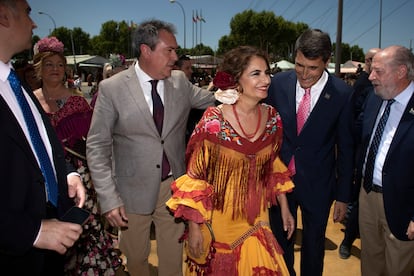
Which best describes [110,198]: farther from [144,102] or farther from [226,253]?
[226,253]

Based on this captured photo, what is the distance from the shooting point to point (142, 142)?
9.40ft

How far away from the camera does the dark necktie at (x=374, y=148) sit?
2949 mm

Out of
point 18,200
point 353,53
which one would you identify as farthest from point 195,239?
point 353,53

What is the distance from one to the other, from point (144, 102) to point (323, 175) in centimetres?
176

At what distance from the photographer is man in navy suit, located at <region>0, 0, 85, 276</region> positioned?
144 cm

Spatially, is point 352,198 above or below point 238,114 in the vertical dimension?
below

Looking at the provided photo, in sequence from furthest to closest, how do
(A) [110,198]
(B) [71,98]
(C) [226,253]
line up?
1. (B) [71,98]
2. (A) [110,198]
3. (C) [226,253]

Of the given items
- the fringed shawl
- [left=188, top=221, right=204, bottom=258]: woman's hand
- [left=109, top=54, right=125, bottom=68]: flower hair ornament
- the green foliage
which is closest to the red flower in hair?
the fringed shawl

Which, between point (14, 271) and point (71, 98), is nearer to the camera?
point (14, 271)

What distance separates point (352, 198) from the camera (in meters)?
3.32

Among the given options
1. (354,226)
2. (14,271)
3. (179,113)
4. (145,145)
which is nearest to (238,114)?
(179,113)

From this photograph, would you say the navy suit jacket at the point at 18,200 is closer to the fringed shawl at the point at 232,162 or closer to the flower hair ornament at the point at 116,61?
the fringed shawl at the point at 232,162

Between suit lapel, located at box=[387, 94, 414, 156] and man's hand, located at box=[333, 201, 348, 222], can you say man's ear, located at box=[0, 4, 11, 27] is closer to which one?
suit lapel, located at box=[387, 94, 414, 156]

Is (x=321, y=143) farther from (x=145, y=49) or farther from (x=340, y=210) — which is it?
(x=145, y=49)
